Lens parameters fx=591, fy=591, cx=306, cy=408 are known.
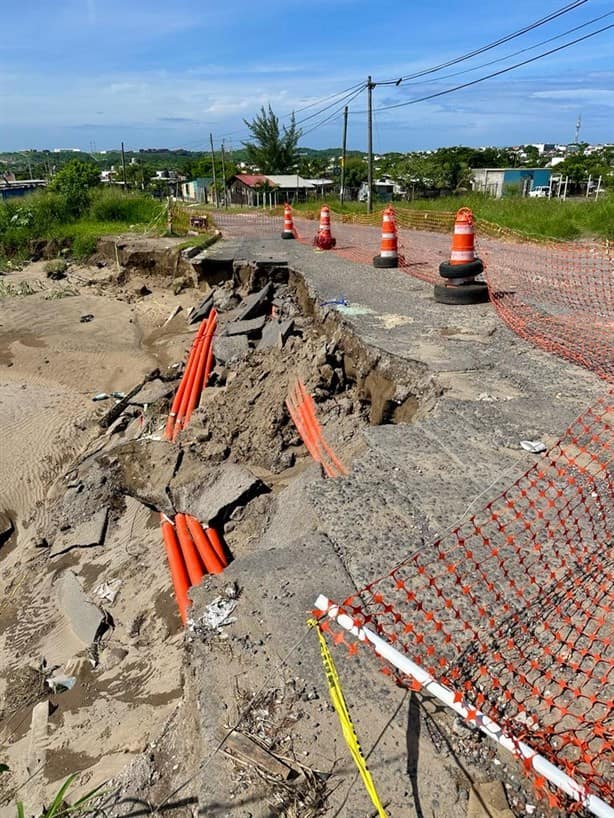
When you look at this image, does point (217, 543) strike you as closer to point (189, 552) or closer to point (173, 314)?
point (189, 552)

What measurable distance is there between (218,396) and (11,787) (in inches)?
222

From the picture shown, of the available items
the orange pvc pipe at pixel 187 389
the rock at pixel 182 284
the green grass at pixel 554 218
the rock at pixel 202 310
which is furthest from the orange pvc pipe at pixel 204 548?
the green grass at pixel 554 218

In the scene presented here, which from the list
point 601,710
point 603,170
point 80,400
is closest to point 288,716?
point 601,710

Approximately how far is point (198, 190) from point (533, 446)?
71565mm

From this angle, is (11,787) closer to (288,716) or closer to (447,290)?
(288,716)

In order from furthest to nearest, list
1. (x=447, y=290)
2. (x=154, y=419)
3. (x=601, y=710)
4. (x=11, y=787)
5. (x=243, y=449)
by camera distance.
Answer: (x=154, y=419), (x=447, y=290), (x=243, y=449), (x=11, y=787), (x=601, y=710)

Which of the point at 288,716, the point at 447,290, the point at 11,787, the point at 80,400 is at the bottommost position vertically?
the point at 80,400

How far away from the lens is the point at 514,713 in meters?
2.19

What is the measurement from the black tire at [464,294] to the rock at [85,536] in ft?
16.1

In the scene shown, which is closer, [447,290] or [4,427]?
[447,290]

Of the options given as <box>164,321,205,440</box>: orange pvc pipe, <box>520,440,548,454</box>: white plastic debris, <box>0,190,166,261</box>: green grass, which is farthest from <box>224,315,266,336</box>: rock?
<box>0,190,166,261</box>: green grass

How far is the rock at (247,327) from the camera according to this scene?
9.84 m

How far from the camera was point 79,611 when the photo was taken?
4840mm

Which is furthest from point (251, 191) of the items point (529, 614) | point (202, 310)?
point (529, 614)
